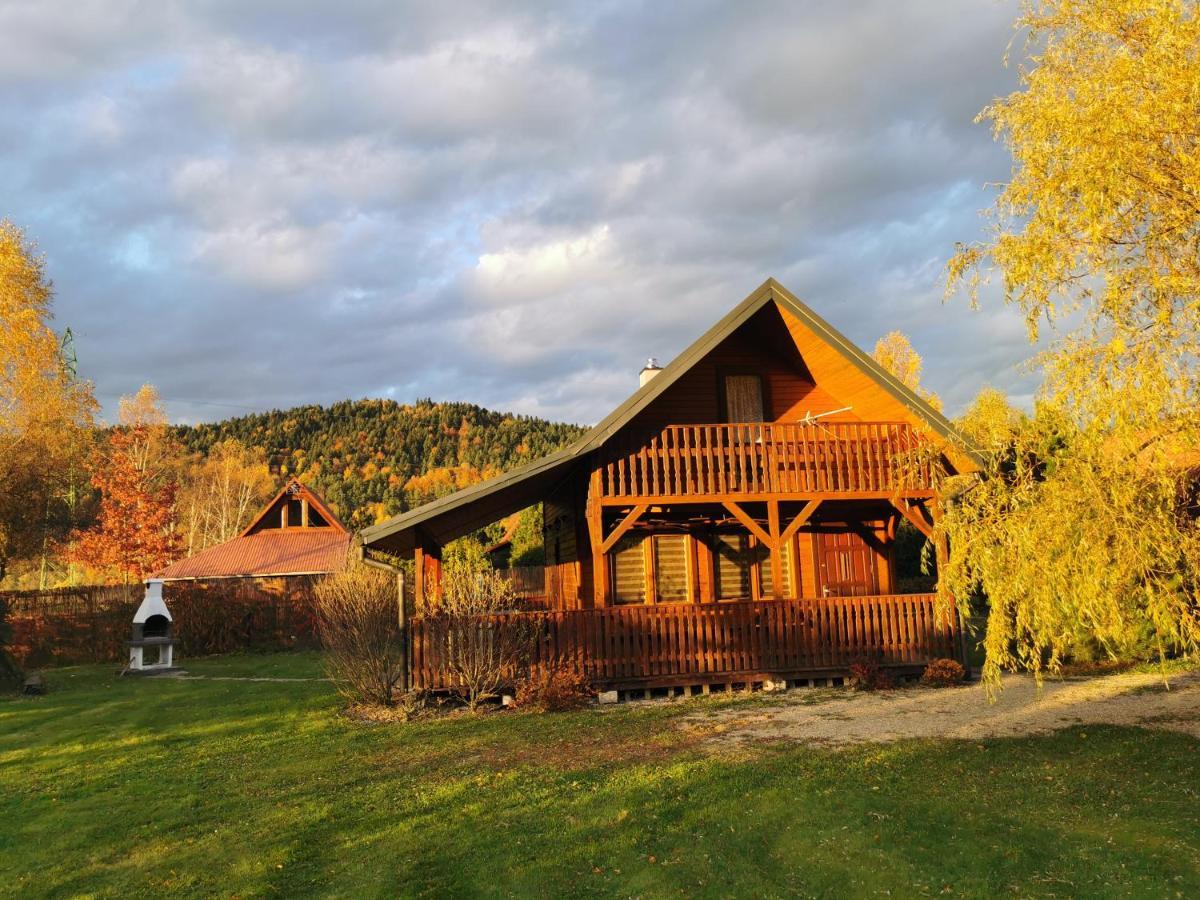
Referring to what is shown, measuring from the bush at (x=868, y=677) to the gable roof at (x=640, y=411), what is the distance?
3.59m

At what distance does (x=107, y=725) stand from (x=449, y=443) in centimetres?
7456

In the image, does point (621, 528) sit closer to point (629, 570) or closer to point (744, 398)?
point (629, 570)

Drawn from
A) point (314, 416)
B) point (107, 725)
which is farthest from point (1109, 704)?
point (314, 416)

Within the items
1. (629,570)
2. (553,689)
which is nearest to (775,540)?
(629,570)

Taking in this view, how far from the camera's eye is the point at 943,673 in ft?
44.9

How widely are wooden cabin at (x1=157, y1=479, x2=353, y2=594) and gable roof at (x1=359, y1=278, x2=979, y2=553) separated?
14.9m

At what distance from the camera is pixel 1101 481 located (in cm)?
673

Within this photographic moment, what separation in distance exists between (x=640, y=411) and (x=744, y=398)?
342cm

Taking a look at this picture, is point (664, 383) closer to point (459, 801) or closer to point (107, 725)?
point (459, 801)

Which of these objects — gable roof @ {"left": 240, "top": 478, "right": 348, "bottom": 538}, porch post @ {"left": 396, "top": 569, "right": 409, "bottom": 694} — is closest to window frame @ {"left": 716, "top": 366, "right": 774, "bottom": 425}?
porch post @ {"left": 396, "top": 569, "right": 409, "bottom": 694}

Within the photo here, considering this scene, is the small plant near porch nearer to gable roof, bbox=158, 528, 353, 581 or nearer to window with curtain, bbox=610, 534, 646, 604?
window with curtain, bbox=610, 534, 646, 604

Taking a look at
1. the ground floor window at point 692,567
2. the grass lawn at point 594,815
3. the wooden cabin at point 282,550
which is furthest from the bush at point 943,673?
the wooden cabin at point 282,550

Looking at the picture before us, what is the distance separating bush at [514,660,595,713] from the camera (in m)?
12.5

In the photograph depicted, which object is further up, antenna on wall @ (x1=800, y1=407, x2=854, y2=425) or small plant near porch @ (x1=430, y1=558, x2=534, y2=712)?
antenna on wall @ (x1=800, y1=407, x2=854, y2=425)
